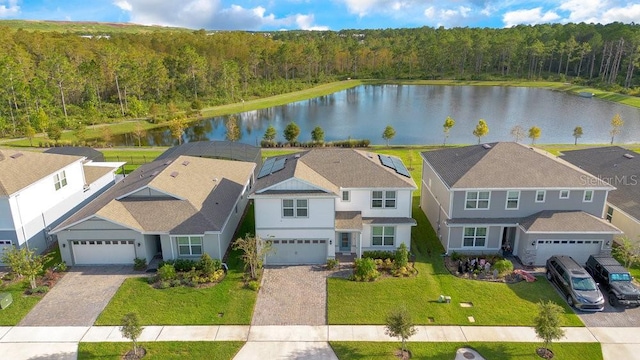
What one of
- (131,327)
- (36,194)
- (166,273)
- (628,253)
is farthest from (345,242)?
(36,194)

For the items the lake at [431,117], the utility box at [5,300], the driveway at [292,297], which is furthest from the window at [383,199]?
the lake at [431,117]

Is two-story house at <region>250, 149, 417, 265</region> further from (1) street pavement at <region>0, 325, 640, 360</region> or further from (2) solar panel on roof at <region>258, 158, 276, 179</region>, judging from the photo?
(1) street pavement at <region>0, 325, 640, 360</region>

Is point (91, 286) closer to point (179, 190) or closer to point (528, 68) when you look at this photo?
point (179, 190)

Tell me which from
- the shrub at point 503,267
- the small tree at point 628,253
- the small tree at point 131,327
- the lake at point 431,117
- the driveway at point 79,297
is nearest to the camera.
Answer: the small tree at point 131,327

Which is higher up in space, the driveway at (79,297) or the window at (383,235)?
the window at (383,235)

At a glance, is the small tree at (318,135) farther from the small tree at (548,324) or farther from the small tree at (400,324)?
the small tree at (548,324)

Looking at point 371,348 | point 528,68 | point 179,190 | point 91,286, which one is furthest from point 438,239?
point 528,68
